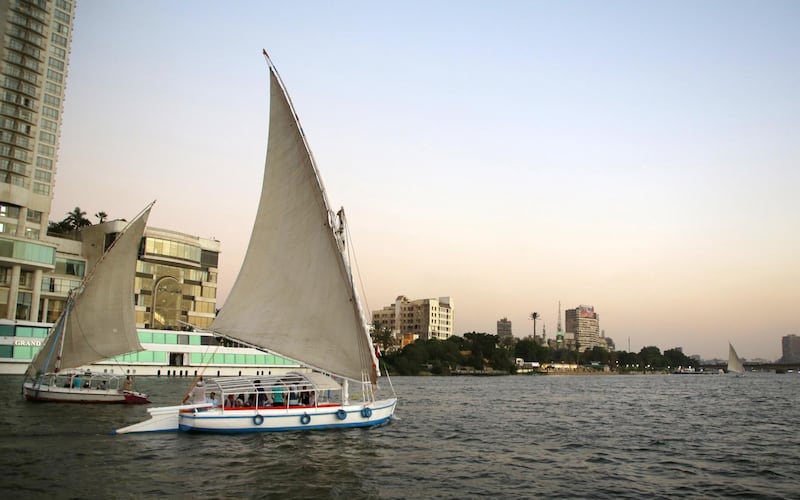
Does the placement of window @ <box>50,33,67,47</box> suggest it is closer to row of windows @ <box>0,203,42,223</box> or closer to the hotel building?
the hotel building

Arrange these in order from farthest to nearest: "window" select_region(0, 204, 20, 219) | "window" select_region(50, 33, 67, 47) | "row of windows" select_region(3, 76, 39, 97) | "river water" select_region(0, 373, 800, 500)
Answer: "window" select_region(50, 33, 67, 47), "row of windows" select_region(3, 76, 39, 97), "window" select_region(0, 204, 20, 219), "river water" select_region(0, 373, 800, 500)

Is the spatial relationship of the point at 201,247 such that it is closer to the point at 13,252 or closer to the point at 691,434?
the point at 13,252

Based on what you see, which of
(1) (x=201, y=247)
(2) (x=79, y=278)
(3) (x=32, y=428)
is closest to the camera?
(3) (x=32, y=428)

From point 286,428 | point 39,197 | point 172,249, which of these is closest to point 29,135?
point 39,197

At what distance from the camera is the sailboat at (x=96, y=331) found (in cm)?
5453

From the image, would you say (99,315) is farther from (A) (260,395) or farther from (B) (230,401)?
(A) (260,395)

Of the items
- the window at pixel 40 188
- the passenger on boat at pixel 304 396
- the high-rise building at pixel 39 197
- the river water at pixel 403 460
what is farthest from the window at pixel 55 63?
the passenger on boat at pixel 304 396

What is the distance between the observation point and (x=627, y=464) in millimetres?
32094

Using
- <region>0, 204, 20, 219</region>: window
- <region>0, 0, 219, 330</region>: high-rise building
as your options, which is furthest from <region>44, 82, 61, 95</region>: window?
<region>0, 204, 20, 219</region>: window

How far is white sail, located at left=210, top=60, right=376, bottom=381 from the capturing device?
38.2m

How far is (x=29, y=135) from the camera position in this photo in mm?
106750

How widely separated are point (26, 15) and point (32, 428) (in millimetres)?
97369

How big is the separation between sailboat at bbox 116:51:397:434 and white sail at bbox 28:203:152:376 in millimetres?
21651

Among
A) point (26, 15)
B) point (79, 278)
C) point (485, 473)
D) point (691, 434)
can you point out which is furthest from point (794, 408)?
point (26, 15)
